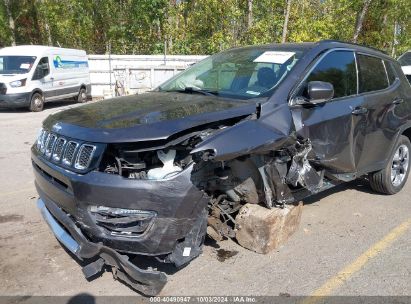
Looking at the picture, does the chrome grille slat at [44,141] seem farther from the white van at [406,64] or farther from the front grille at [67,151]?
the white van at [406,64]

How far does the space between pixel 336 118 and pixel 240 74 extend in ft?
3.50

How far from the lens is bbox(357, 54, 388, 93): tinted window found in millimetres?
5166

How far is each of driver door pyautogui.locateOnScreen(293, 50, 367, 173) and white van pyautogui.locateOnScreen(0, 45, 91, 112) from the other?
41.1 ft

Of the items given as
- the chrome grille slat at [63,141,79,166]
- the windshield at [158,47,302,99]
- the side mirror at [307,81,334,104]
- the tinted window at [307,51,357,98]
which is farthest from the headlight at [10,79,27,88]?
the side mirror at [307,81,334,104]

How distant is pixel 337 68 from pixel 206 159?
7.87 ft

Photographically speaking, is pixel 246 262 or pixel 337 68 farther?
pixel 337 68

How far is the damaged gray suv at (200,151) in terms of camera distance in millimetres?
3191

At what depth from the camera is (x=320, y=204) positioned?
5.53 meters

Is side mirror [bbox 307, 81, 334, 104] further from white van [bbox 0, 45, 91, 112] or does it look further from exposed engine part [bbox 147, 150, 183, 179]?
white van [bbox 0, 45, 91, 112]

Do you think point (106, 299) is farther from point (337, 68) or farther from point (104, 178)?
point (337, 68)

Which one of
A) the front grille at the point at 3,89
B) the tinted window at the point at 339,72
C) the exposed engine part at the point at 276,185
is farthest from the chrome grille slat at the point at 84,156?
the front grille at the point at 3,89

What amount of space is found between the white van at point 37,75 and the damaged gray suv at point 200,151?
11.3m

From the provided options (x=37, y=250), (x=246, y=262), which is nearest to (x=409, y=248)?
(x=246, y=262)

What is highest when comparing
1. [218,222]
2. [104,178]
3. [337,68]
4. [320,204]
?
[337,68]
